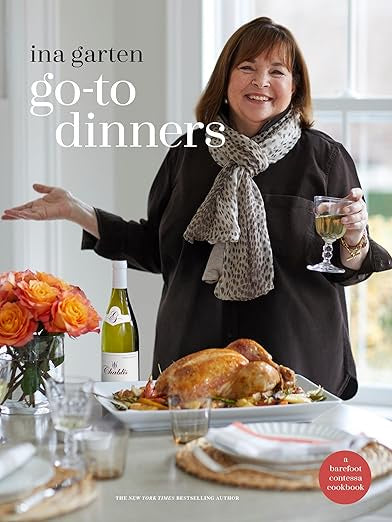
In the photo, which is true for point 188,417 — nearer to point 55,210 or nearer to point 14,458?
point 14,458

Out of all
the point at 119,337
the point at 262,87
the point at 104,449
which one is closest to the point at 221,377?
the point at 104,449

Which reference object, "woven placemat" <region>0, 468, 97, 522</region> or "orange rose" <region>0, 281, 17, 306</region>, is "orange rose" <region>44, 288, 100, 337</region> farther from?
"woven placemat" <region>0, 468, 97, 522</region>

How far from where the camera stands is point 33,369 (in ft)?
5.68

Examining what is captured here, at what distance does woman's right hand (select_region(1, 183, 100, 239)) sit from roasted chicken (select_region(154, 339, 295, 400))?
825 millimetres

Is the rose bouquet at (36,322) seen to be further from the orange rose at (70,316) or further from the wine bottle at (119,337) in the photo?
the wine bottle at (119,337)

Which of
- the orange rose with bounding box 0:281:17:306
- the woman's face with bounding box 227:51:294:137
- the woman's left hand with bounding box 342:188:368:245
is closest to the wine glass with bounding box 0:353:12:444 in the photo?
the orange rose with bounding box 0:281:17:306

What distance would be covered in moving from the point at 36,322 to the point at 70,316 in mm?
59

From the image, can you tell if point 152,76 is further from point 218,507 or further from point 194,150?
point 218,507

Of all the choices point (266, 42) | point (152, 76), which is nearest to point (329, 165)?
point (266, 42)

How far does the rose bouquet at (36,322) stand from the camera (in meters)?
1.69

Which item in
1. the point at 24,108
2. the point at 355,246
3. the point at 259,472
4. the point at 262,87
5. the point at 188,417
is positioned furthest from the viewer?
the point at 24,108

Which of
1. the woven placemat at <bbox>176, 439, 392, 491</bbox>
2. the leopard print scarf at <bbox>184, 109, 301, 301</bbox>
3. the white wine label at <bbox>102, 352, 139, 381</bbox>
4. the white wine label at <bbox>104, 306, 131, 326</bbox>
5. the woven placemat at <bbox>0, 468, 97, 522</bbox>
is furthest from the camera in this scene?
the leopard print scarf at <bbox>184, 109, 301, 301</bbox>

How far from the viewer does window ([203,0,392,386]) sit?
3082 mm

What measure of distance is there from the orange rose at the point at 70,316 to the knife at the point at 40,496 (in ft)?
1.37
